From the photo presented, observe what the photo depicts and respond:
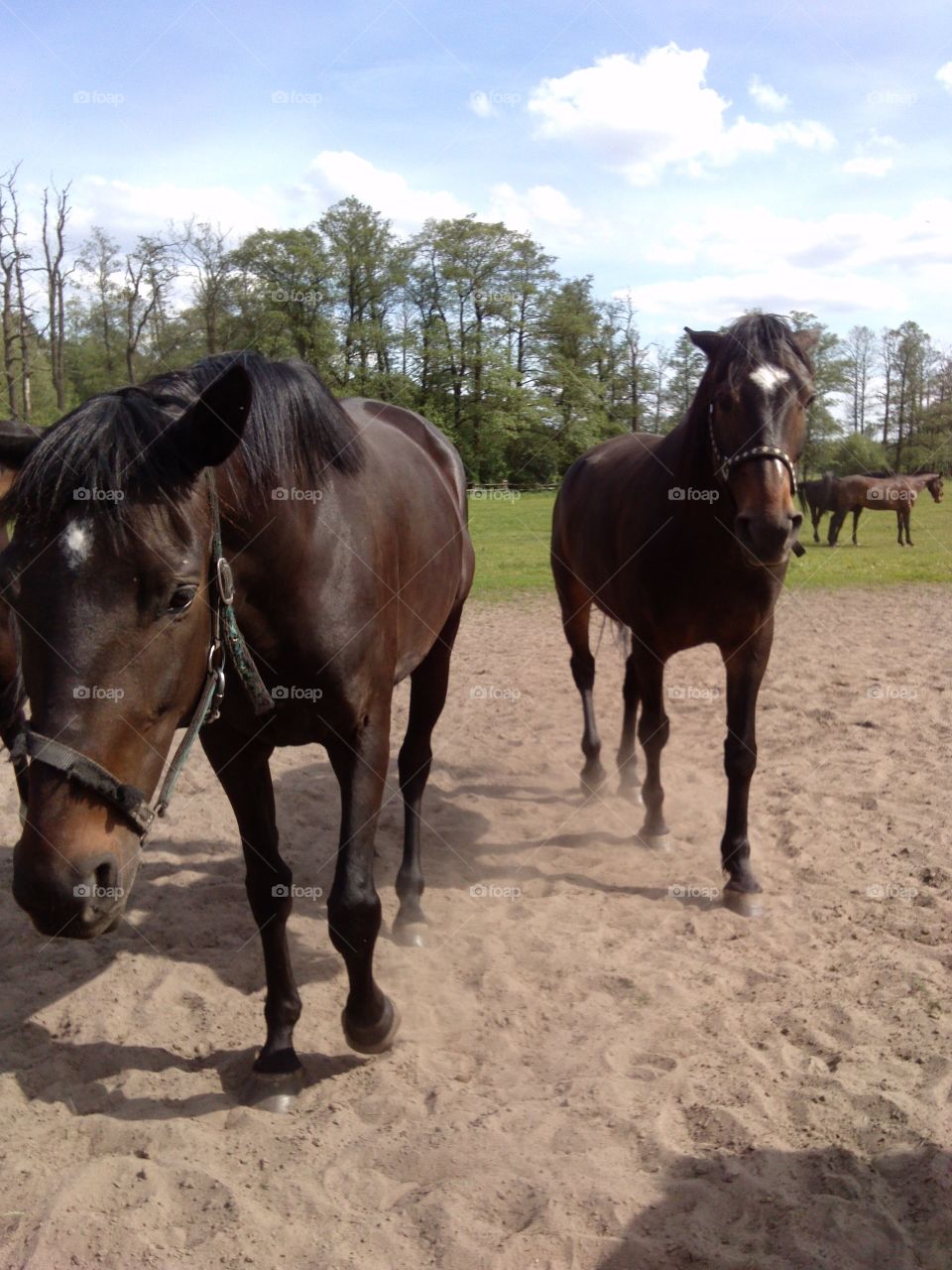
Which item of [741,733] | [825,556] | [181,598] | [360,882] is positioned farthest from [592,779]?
[825,556]

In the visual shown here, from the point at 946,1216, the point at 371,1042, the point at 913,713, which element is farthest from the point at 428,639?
the point at 913,713

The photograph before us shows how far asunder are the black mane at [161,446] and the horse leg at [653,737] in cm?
260

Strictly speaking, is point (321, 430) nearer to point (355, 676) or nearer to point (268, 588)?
point (268, 588)

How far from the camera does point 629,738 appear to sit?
6.22 meters

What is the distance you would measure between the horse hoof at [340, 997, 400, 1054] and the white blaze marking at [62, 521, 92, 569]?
1933 millimetres

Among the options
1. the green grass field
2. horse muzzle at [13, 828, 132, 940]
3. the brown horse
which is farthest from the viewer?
the brown horse

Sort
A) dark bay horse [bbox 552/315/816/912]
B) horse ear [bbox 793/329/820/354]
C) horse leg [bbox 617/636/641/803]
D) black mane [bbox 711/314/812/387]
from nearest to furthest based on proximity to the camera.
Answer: dark bay horse [bbox 552/315/816/912], black mane [bbox 711/314/812/387], horse ear [bbox 793/329/820/354], horse leg [bbox 617/636/641/803]

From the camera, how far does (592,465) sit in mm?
6637

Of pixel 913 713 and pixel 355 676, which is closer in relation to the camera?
pixel 355 676

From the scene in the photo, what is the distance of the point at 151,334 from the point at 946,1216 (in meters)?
33.9

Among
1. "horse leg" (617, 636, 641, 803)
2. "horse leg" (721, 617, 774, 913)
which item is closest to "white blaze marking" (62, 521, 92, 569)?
"horse leg" (721, 617, 774, 913)

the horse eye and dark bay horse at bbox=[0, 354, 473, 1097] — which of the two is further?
the horse eye

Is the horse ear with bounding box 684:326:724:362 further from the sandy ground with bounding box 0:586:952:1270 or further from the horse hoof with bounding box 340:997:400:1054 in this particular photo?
the horse hoof with bounding box 340:997:400:1054

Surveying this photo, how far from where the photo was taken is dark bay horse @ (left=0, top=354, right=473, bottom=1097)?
1.95 meters
